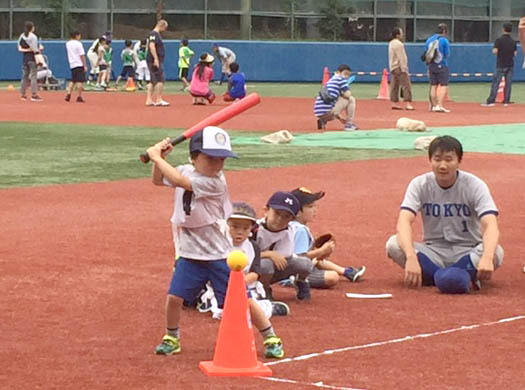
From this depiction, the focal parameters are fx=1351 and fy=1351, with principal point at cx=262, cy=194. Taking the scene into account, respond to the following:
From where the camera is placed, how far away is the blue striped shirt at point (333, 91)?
80.0ft

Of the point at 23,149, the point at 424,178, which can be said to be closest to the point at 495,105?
the point at 23,149

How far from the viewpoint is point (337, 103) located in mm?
24641

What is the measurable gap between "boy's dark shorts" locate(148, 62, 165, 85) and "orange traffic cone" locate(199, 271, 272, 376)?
24.2 m

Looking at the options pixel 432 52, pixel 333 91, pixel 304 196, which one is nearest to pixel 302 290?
pixel 304 196

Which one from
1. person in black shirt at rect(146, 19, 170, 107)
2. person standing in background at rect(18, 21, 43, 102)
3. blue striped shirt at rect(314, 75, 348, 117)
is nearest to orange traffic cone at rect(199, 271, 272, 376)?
blue striped shirt at rect(314, 75, 348, 117)

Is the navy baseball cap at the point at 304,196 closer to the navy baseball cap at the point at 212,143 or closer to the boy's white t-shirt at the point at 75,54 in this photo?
the navy baseball cap at the point at 212,143

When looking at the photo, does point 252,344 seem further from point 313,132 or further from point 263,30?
point 263,30

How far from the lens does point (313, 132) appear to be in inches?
958

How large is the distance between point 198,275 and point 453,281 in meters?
2.48

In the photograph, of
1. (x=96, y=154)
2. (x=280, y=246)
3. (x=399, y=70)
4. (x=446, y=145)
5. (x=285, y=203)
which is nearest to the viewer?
(x=285, y=203)

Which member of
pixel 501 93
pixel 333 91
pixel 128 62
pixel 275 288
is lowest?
pixel 275 288

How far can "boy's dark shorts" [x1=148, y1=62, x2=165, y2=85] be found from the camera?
3083 centimetres

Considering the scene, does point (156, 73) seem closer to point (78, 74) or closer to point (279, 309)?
point (78, 74)

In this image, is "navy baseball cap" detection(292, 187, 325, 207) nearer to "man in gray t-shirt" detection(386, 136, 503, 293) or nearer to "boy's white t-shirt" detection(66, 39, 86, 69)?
"man in gray t-shirt" detection(386, 136, 503, 293)
